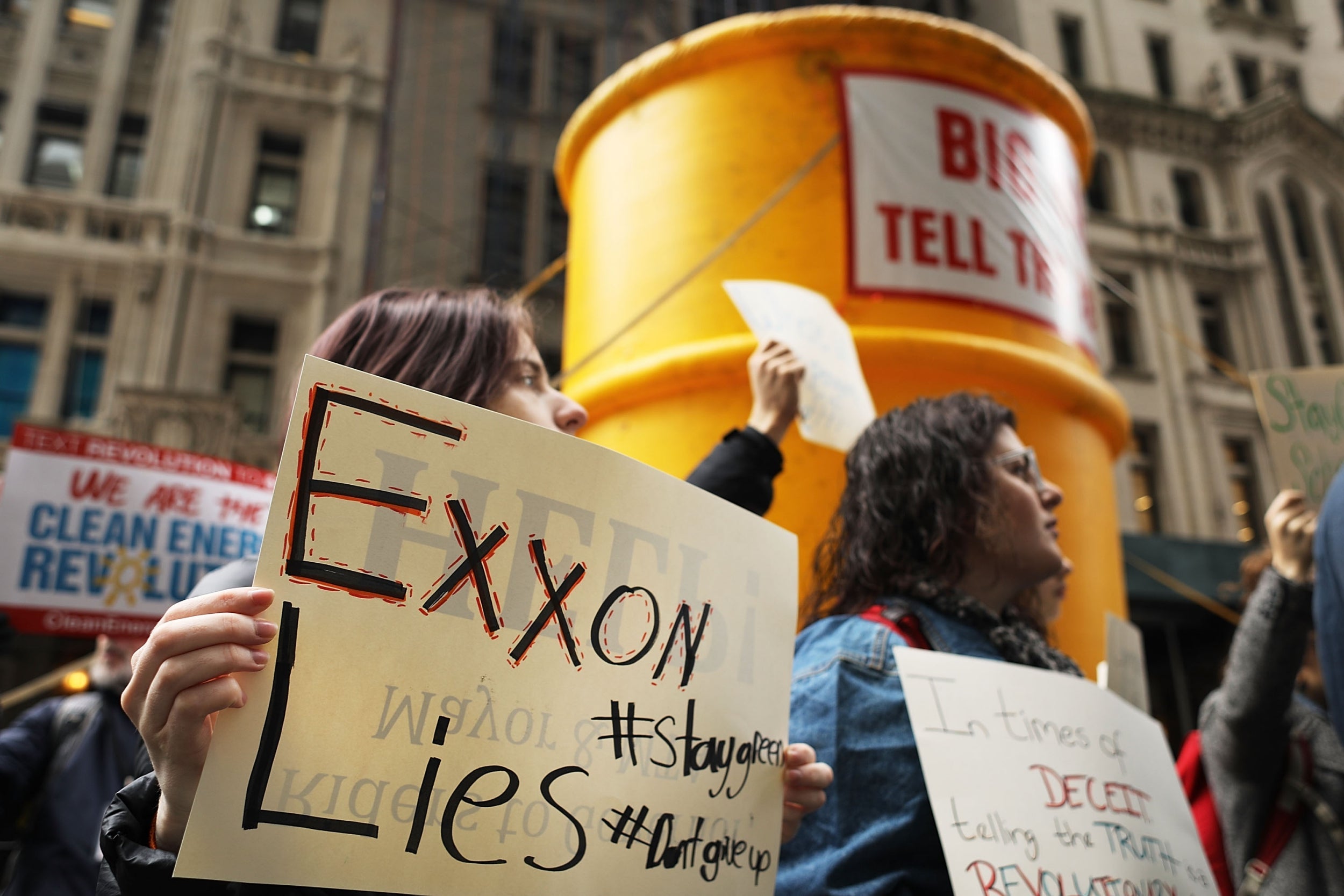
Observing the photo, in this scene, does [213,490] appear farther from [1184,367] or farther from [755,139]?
[1184,367]

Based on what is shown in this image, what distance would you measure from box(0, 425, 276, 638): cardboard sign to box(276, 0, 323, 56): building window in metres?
11.9

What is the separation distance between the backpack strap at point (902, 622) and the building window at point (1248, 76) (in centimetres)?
1920

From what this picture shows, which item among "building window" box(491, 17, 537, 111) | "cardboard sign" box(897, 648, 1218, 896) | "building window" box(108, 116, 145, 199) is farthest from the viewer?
"building window" box(491, 17, 537, 111)

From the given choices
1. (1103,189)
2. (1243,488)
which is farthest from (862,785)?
(1103,189)

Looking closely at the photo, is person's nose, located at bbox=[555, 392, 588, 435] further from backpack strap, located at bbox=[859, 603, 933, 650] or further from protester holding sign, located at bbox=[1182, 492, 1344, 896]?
protester holding sign, located at bbox=[1182, 492, 1344, 896]

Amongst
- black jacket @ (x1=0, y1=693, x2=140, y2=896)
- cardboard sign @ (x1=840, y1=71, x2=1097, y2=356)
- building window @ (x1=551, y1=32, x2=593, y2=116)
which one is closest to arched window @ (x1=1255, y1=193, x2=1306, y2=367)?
building window @ (x1=551, y1=32, x2=593, y2=116)

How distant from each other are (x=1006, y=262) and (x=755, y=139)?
846mm

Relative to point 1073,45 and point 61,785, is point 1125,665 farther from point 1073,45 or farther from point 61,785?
point 1073,45

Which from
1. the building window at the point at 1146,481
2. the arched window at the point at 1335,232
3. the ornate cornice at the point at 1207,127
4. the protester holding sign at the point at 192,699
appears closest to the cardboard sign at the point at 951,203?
the protester holding sign at the point at 192,699

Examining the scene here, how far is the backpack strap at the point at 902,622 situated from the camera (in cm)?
146

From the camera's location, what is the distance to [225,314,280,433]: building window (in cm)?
1173

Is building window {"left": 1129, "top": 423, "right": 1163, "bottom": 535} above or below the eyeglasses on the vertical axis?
above

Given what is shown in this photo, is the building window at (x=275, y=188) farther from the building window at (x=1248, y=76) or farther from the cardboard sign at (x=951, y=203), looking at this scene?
the building window at (x=1248, y=76)

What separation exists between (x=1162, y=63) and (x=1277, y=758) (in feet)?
58.5
